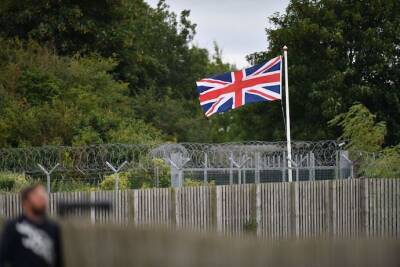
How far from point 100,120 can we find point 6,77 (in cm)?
490

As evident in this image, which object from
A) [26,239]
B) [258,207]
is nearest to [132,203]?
[258,207]

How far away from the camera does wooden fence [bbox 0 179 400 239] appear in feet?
60.9

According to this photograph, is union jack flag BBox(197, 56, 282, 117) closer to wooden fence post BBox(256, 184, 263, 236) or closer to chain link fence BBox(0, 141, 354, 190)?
chain link fence BBox(0, 141, 354, 190)

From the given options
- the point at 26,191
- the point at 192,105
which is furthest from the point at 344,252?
the point at 192,105

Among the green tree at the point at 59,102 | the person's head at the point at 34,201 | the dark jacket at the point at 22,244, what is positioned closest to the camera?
the person's head at the point at 34,201

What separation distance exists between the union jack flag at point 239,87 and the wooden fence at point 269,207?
6.39 m

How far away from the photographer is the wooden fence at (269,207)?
60.9 ft

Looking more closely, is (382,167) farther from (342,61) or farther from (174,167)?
(342,61)

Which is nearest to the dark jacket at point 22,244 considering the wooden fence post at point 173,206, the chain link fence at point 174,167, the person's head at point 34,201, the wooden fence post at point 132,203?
the person's head at point 34,201

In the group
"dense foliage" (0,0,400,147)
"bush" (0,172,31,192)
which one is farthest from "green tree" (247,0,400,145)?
"bush" (0,172,31,192)

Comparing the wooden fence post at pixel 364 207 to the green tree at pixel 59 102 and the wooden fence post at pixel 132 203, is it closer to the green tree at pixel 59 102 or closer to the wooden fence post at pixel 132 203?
the wooden fence post at pixel 132 203

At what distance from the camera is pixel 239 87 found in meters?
27.1

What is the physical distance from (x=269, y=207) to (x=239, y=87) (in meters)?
7.41

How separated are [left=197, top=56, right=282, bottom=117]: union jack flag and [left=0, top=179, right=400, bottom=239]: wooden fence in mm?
6388
